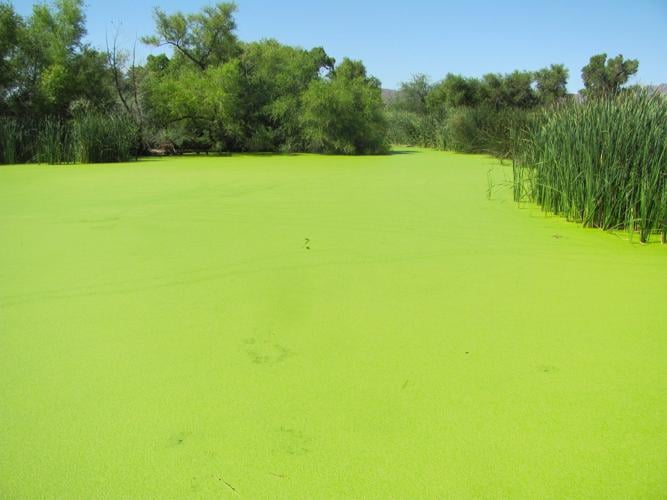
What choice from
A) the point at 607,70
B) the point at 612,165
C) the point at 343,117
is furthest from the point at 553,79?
the point at 612,165

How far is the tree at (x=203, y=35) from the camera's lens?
1249 cm

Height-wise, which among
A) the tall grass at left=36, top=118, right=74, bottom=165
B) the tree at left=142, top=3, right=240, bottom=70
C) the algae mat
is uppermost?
the tree at left=142, top=3, right=240, bottom=70

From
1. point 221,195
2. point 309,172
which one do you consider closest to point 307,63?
point 309,172

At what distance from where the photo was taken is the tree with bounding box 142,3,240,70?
492 inches

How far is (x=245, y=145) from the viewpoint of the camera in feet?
39.4

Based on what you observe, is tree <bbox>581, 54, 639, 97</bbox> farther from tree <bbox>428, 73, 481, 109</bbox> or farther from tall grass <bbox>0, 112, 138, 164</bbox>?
tall grass <bbox>0, 112, 138, 164</bbox>

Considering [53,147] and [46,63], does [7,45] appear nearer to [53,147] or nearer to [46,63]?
[46,63]

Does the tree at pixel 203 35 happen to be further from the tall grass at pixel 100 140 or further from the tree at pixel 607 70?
the tree at pixel 607 70

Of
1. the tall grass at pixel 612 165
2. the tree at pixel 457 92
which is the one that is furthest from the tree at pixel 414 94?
the tall grass at pixel 612 165

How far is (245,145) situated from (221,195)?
23.6 feet

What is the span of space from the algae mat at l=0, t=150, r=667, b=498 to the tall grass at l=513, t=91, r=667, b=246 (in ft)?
0.80

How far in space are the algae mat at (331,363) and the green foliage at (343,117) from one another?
787 cm

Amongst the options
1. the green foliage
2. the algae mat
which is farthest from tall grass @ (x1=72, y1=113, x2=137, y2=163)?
the algae mat

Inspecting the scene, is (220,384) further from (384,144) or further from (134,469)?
(384,144)
